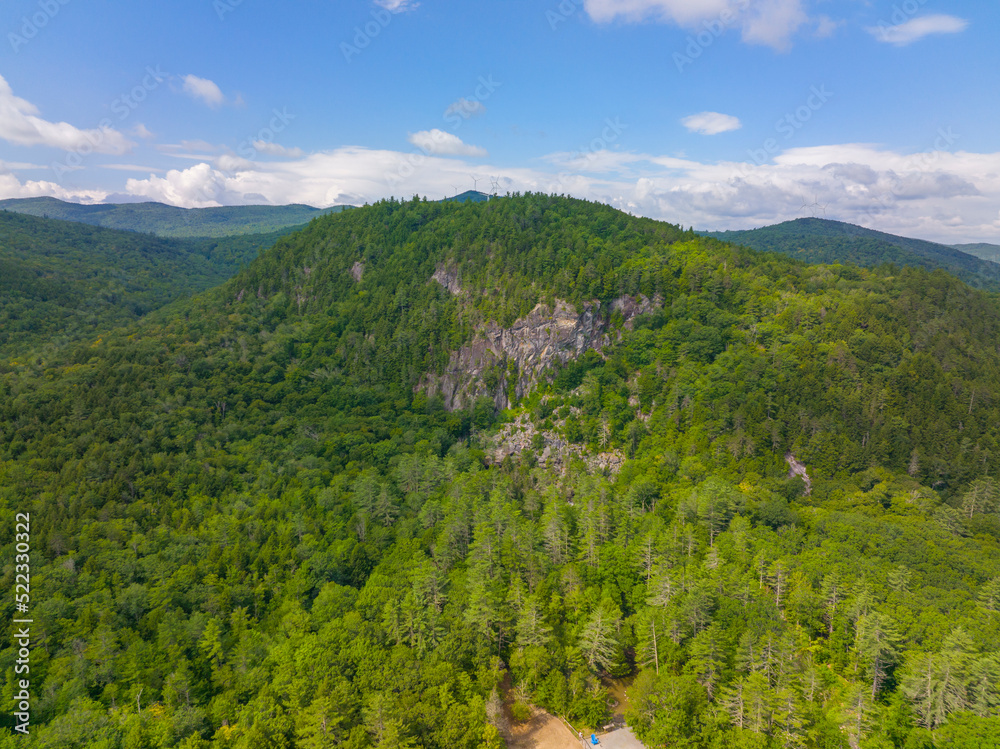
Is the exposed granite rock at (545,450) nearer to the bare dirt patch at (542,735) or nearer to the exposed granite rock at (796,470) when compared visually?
the exposed granite rock at (796,470)

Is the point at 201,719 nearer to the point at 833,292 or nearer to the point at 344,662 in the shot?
the point at 344,662

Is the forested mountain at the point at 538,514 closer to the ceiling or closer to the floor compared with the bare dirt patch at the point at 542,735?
closer to the ceiling

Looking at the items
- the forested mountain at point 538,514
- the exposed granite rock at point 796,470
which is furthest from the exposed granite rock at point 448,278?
the exposed granite rock at point 796,470

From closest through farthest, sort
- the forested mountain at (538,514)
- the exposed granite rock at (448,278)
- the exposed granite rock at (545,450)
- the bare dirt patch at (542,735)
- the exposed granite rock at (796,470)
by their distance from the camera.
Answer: the forested mountain at (538,514) < the bare dirt patch at (542,735) < the exposed granite rock at (796,470) < the exposed granite rock at (545,450) < the exposed granite rock at (448,278)

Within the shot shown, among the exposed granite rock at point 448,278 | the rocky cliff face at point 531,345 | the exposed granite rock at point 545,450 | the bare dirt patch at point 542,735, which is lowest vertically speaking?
the bare dirt patch at point 542,735

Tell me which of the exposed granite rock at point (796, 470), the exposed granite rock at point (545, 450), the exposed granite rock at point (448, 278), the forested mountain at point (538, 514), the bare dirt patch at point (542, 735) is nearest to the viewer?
the forested mountain at point (538, 514)

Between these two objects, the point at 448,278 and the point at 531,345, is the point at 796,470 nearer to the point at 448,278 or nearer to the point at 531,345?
the point at 531,345

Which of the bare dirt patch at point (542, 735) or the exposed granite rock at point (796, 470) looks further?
the exposed granite rock at point (796, 470)
